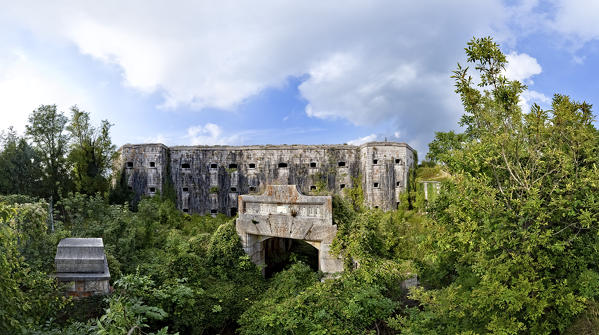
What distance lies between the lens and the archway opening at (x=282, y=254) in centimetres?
1163

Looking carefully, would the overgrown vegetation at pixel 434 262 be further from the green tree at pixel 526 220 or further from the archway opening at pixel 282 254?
the archway opening at pixel 282 254

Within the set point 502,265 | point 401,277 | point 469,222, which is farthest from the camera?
point 401,277

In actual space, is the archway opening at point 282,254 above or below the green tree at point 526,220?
below

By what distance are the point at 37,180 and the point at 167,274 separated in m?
14.9

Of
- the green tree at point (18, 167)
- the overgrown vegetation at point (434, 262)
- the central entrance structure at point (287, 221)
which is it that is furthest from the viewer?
the green tree at point (18, 167)

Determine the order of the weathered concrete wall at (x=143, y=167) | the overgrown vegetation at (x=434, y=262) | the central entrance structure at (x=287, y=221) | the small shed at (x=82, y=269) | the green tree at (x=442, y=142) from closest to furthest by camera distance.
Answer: the overgrown vegetation at (x=434, y=262) < the small shed at (x=82, y=269) < the central entrance structure at (x=287, y=221) < the green tree at (x=442, y=142) < the weathered concrete wall at (x=143, y=167)

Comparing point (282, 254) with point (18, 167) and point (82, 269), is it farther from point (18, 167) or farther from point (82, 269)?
point (18, 167)

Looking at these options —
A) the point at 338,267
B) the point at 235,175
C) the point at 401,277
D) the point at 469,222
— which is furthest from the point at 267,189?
the point at 235,175

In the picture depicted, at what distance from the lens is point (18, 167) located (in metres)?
17.6

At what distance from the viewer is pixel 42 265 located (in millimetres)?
6879

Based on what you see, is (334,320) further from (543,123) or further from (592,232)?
(543,123)

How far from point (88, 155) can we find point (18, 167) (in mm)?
3205

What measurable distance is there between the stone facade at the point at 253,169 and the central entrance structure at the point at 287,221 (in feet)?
36.3

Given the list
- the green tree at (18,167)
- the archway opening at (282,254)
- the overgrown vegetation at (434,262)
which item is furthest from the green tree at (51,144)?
the archway opening at (282,254)
